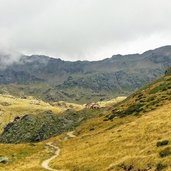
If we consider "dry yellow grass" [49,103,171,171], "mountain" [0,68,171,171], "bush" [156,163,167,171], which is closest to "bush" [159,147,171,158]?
"mountain" [0,68,171,171]

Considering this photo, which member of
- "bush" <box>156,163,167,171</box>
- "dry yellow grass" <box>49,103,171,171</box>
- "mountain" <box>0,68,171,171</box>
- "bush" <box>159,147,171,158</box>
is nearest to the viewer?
"bush" <box>156,163,167,171</box>

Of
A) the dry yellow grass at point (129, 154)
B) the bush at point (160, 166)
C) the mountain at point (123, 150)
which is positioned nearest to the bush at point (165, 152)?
the mountain at point (123, 150)

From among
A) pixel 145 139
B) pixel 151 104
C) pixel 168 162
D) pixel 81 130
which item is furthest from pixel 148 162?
pixel 81 130

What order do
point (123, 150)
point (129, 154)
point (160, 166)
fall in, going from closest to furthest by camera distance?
1. point (160, 166)
2. point (129, 154)
3. point (123, 150)

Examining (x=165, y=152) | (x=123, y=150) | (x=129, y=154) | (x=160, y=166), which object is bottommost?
(x=123, y=150)

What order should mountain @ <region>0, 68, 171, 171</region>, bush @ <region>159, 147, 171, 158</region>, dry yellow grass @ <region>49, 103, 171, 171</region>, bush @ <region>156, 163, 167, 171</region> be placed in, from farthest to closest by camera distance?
mountain @ <region>0, 68, 171, 171</region>, dry yellow grass @ <region>49, 103, 171, 171</region>, bush @ <region>159, 147, 171, 158</region>, bush @ <region>156, 163, 167, 171</region>

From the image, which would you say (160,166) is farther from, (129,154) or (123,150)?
(123,150)

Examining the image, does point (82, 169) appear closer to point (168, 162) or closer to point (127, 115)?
point (168, 162)

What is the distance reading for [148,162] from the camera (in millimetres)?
47844

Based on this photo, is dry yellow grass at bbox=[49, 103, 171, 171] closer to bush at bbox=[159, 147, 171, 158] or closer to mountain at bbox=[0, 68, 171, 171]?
mountain at bbox=[0, 68, 171, 171]

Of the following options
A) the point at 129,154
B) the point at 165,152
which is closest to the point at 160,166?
Result: the point at 165,152

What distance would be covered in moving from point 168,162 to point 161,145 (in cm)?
1235

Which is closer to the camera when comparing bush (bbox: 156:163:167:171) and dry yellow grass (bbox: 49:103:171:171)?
bush (bbox: 156:163:167:171)

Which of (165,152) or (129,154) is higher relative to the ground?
(165,152)
